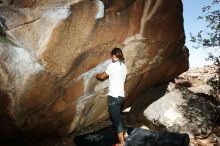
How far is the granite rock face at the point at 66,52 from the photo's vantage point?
6102 millimetres

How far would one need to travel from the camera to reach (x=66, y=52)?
6.51 meters

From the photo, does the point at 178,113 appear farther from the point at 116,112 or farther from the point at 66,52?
the point at 66,52

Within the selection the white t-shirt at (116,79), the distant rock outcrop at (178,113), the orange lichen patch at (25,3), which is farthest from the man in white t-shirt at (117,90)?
the orange lichen patch at (25,3)

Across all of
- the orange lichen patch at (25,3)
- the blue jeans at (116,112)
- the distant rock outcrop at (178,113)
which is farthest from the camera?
the distant rock outcrop at (178,113)

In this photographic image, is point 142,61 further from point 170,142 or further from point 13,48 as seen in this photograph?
point 13,48

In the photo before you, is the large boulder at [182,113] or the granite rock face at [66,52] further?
the large boulder at [182,113]

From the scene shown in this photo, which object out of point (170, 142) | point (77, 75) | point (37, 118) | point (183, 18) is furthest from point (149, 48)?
point (37, 118)

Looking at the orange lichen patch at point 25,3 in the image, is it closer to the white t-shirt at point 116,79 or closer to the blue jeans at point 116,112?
the white t-shirt at point 116,79

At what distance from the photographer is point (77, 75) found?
6.84m

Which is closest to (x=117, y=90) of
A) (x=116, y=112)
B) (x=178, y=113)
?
(x=116, y=112)

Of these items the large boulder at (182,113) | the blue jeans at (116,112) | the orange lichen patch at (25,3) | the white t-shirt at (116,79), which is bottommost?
the large boulder at (182,113)

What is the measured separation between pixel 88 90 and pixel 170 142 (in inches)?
94.1

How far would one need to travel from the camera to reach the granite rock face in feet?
20.0

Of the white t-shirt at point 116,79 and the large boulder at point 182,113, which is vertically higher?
the white t-shirt at point 116,79
